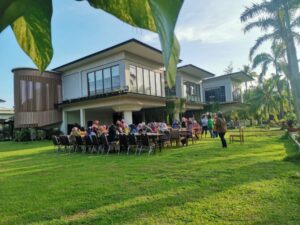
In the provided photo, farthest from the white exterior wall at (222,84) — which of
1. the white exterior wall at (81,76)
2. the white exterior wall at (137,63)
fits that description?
the white exterior wall at (81,76)

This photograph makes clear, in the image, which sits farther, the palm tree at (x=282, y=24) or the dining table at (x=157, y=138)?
the palm tree at (x=282, y=24)

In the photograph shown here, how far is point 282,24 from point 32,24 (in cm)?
1968

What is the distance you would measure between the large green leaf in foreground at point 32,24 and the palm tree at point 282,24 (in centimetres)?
1644

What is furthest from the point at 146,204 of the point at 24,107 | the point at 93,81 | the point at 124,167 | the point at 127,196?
the point at 24,107

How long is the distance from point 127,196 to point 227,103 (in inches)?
1286

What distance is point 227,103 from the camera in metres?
35.6

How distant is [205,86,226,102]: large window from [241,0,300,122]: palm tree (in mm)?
17430

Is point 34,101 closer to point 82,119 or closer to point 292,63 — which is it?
point 82,119

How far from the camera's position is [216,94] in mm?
37312

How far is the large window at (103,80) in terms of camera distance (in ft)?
74.3

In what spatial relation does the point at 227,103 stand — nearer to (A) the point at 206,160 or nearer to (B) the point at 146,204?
(A) the point at 206,160

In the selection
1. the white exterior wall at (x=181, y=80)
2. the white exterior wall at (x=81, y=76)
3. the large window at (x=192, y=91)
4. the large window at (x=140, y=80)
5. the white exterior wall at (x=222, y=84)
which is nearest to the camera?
the white exterior wall at (x=81, y=76)

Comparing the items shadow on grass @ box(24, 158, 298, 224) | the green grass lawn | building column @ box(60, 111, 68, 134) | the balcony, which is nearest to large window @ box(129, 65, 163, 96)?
building column @ box(60, 111, 68, 134)

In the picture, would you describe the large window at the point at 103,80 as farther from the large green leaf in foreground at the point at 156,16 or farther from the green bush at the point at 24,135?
the large green leaf in foreground at the point at 156,16
